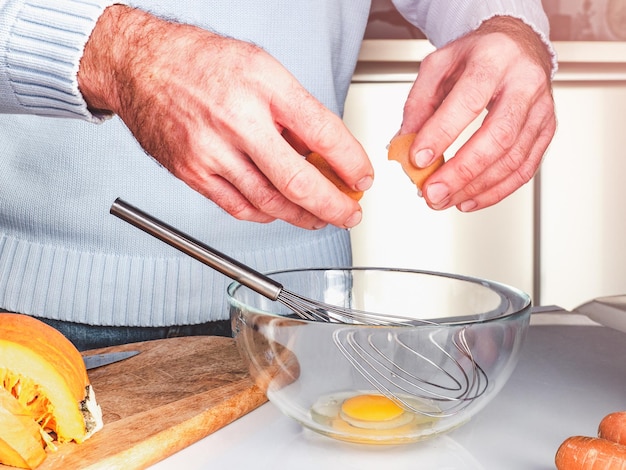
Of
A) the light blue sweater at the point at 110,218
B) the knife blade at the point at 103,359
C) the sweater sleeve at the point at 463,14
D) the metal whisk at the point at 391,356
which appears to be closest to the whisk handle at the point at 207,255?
the metal whisk at the point at 391,356

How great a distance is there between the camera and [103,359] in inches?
30.0

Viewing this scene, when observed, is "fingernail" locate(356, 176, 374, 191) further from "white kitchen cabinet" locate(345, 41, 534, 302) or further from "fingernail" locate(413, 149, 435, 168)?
"white kitchen cabinet" locate(345, 41, 534, 302)

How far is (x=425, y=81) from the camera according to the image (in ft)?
2.64

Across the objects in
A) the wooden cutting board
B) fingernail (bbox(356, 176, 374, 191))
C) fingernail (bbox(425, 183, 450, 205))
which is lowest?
the wooden cutting board

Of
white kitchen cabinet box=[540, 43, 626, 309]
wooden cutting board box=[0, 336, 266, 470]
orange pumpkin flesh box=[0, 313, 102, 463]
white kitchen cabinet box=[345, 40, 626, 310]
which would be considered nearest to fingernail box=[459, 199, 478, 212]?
wooden cutting board box=[0, 336, 266, 470]

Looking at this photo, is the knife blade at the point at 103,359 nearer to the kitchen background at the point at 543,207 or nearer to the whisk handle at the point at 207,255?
the whisk handle at the point at 207,255

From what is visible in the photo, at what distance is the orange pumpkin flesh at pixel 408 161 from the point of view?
713 mm

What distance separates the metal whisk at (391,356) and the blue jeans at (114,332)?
0.41m

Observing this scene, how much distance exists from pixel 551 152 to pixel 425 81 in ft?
3.20

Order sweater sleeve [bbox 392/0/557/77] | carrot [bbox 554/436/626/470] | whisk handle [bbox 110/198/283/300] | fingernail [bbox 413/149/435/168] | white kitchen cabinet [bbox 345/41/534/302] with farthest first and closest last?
white kitchen cabinet [bbox 345/41/534/302] → sweater sleeve [bbox 392/0/557/77] → fingernail [bbox 413/149/435/168] → whisk handle [bbox 110/198/283/300] → carrot [bbox 554/436/626/470]

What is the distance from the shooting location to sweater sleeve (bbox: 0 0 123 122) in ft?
2.03

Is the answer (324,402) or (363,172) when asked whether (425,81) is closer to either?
(363,172)

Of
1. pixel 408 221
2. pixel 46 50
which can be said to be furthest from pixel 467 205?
pixel 408 221

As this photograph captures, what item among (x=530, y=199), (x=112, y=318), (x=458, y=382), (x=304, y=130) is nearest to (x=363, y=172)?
(x=304, y=130)
